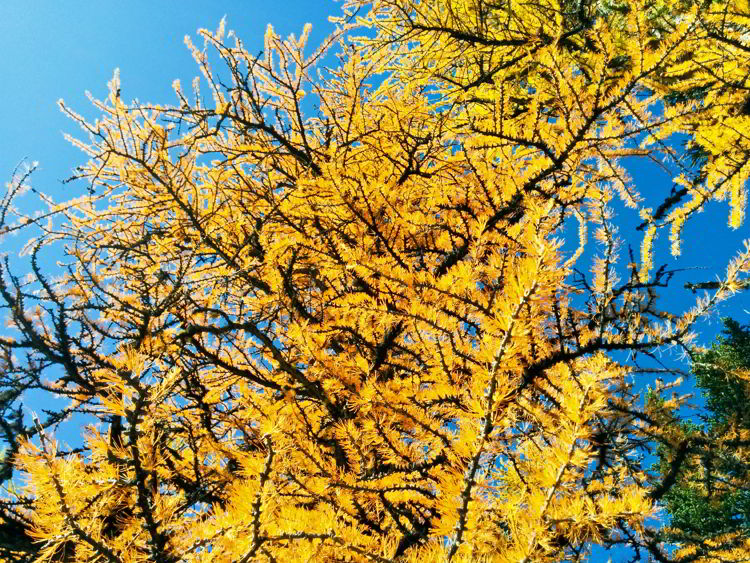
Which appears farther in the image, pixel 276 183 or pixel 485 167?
pixel 276 183

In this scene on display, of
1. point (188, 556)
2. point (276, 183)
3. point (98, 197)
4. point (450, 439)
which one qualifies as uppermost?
point (276, 183)

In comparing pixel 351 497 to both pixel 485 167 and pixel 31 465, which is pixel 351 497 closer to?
pixel 31 465

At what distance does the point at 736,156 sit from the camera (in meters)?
3.87

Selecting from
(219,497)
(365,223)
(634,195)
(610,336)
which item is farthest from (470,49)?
(219,497)

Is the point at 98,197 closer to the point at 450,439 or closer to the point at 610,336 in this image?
the point at 450,439

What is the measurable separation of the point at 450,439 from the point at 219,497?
5.34 ft

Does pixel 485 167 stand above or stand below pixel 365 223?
above

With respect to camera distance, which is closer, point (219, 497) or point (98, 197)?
point (219, 497)

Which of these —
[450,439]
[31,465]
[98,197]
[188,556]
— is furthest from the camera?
[98,197]

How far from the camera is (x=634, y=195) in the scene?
302 cm

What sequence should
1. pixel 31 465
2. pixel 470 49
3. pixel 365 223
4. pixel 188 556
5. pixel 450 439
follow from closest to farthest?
pixel 31 465, pixel 188 556, pixel 450 439, pixel 365 223, pixel 470 49

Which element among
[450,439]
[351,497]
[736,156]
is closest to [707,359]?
[450,439]

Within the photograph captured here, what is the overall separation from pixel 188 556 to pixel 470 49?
3882 millimetres

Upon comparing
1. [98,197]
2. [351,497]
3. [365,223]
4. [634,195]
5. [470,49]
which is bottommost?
[351,497]
